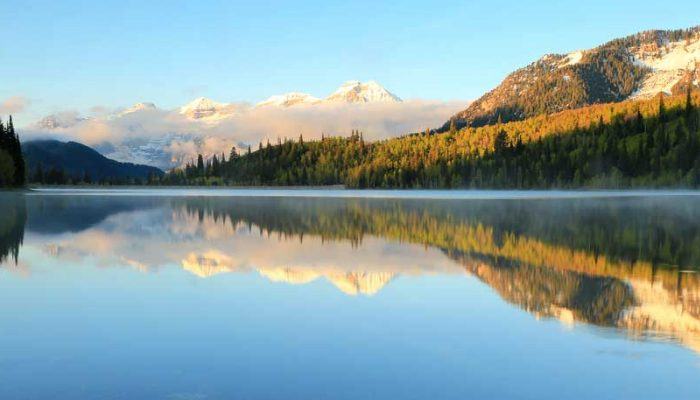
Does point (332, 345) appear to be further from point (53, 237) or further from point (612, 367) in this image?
point (53, 237)

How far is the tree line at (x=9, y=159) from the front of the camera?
134 metres

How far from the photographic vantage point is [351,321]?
15.3 m

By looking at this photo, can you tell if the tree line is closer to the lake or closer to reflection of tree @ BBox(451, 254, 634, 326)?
the lake

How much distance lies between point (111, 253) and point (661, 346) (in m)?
22.2

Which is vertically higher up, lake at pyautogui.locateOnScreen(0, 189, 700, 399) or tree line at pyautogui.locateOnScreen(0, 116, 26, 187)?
tree line at pyautogui.locateOnScreen(0, 116, 26, 187)

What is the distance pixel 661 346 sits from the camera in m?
12.8

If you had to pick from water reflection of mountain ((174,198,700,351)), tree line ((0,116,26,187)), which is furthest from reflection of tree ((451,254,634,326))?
tree line ((0,116,26,187))

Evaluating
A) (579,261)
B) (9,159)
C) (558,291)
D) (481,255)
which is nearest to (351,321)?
(558,291)

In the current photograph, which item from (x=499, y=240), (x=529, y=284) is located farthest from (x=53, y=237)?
(x=529, y=284)

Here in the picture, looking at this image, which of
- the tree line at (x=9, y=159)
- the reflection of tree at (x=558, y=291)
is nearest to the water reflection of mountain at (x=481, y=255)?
the reflection of tree at (x=558, y=291)

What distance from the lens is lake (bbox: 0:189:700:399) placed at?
34.8 feet

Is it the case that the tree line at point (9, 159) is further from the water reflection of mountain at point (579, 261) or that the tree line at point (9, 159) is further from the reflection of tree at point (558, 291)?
the reflection of tree at point (558, 291)

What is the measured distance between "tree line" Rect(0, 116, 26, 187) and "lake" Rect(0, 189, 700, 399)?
384 ft

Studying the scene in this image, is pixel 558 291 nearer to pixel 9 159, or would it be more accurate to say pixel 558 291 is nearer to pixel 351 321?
pixel 351 321
